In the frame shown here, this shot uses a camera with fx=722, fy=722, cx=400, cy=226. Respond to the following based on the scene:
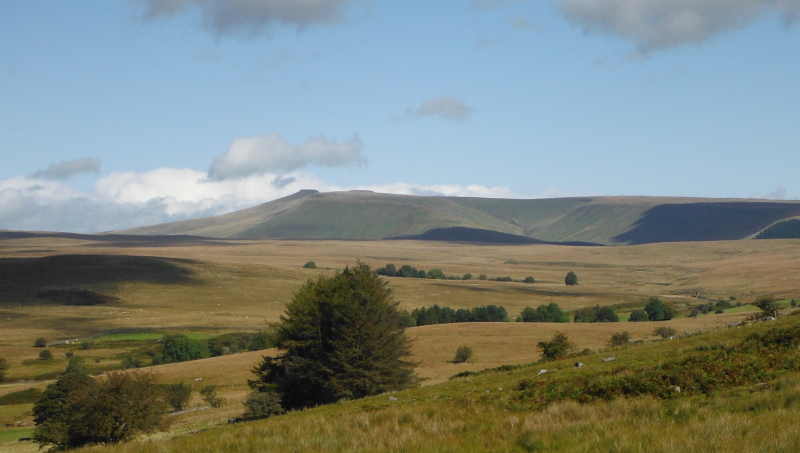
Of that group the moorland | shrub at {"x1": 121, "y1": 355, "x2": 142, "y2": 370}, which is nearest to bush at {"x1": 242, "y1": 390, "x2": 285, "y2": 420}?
the moorland

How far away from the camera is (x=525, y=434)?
10133mm

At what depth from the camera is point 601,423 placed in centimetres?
Answer: 1066

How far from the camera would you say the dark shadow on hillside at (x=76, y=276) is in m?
152

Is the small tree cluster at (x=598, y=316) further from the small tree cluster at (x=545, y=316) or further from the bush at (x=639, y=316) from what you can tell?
the small tree cluster at (x=545, y=316)

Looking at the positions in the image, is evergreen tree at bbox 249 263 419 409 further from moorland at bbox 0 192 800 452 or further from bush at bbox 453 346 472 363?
bush at bbox 453 346 472 363

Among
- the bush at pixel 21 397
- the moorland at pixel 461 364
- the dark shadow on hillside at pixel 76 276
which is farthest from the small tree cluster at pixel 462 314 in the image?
the dark shadow on hillside at pixel 76 276

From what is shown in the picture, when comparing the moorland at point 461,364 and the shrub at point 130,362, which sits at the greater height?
the moorland at point 461,364

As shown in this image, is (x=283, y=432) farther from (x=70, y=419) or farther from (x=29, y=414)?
(x=29, y=414)

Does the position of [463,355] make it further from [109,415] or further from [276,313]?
[276,313]

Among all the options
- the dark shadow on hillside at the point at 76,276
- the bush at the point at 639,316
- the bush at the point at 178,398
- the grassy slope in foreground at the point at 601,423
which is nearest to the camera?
the grassy slope in foreground at the point at 601,423

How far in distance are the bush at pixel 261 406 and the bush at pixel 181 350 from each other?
197ft

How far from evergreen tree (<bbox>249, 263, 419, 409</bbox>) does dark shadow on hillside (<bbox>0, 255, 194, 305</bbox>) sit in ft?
400

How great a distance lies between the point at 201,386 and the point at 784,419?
59947 mm

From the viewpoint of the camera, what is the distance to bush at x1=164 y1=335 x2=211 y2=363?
3671 inches
